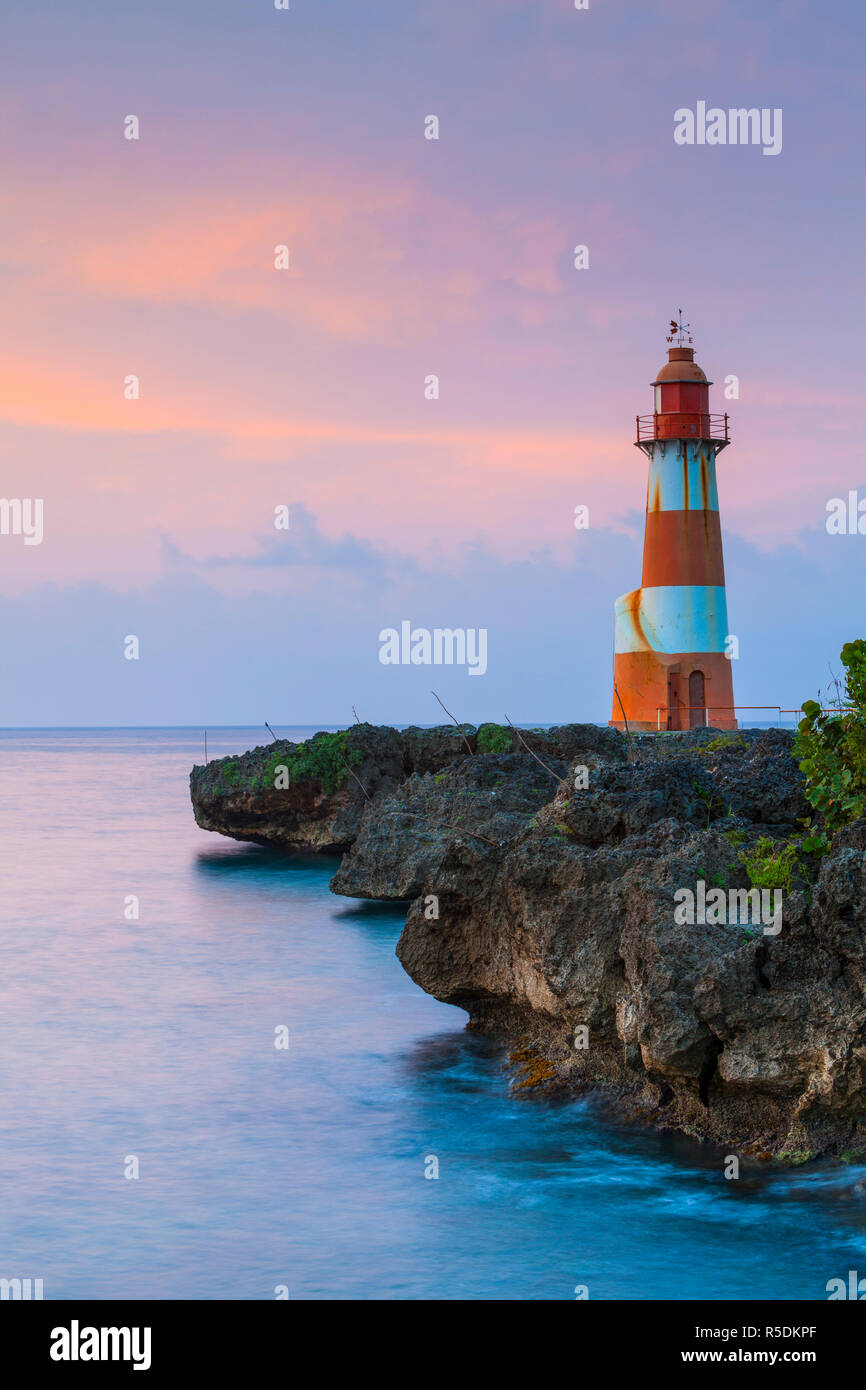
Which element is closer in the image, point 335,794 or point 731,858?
point 731,858

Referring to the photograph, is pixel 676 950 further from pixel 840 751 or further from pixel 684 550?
pixel 684 550

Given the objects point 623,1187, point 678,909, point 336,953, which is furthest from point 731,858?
point 336,953

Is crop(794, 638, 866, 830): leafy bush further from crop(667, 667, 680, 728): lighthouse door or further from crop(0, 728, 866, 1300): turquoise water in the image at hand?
crop(667, 667, 680, 728): lighthouse door

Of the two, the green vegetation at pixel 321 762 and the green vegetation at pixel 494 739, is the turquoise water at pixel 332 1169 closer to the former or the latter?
the green vegetation at pixel 321 762

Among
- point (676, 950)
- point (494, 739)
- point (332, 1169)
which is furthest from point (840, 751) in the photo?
point (494, 739)

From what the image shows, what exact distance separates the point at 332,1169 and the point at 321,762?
64.5ft

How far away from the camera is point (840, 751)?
11.3 m

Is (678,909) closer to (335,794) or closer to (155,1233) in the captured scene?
(155,1233)

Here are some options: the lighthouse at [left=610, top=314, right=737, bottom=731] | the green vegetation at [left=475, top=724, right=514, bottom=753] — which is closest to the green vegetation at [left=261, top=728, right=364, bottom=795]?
the green vegetation at [left=475, top=724, right=514, bottom=753]

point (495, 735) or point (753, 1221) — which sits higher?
point (495, 735)

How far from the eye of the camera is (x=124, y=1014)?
16703mm

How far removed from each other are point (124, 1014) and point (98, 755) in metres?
106

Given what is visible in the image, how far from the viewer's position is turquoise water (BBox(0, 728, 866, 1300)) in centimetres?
862
